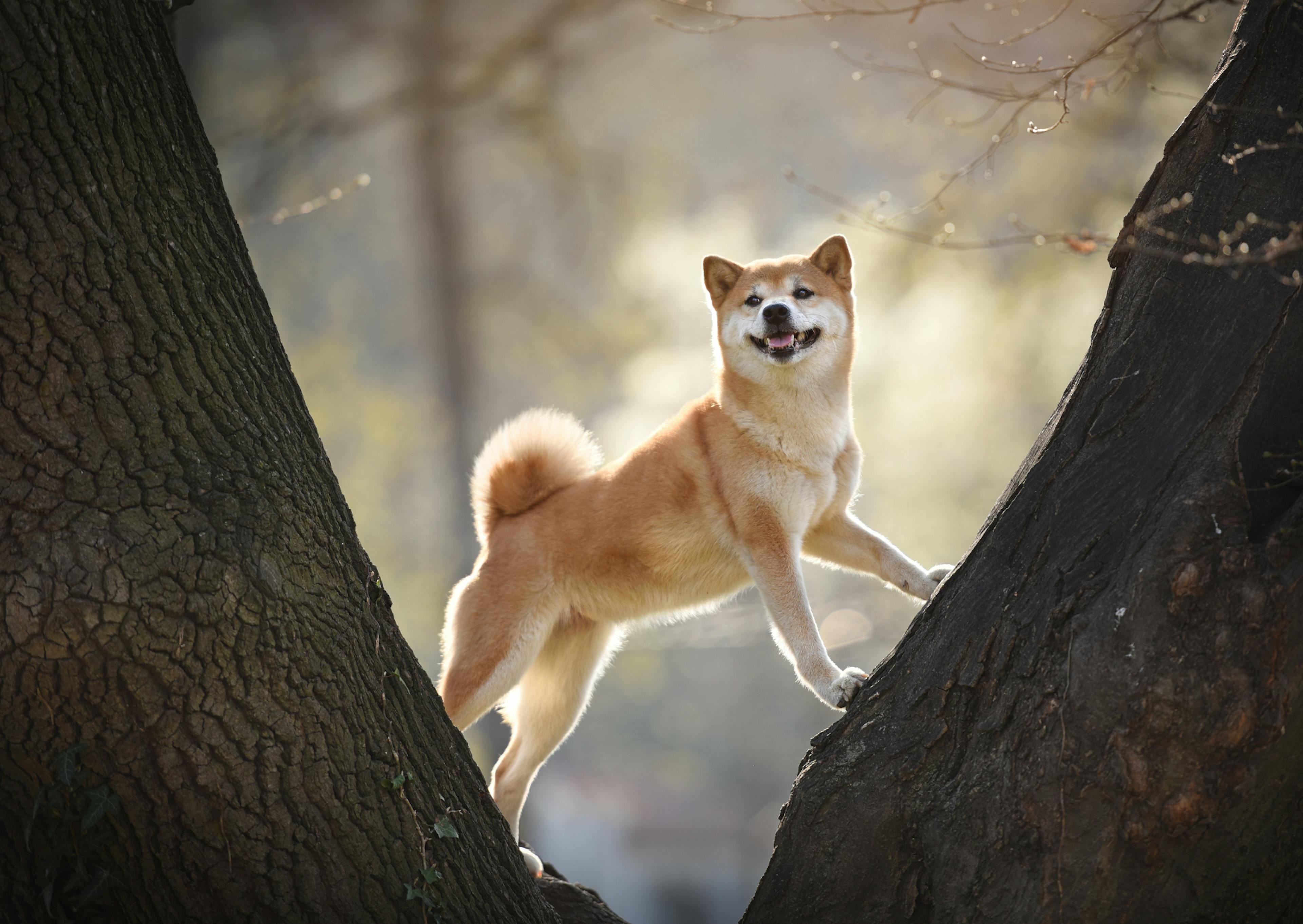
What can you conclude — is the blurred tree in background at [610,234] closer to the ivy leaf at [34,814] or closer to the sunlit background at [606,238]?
the sunlit background at [606,238]

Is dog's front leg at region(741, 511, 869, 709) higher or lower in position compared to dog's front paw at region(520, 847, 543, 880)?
higher

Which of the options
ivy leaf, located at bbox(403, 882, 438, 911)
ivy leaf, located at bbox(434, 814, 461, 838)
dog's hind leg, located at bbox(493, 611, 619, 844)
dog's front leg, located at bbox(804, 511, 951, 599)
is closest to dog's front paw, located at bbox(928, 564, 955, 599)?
dog's front leg, located at bbox(804, 511, 951, 599)

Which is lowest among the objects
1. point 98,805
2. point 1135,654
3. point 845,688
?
point 98,805

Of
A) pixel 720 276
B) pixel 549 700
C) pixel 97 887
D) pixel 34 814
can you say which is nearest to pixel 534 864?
pixel 549 700

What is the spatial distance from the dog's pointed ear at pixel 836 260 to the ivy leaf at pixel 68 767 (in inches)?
132

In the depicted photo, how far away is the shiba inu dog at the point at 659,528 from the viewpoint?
384 centimetres

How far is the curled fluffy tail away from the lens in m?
4.18

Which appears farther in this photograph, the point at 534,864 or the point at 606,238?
the point at 606,238

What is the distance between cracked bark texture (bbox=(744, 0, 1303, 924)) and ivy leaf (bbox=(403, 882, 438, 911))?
77cm

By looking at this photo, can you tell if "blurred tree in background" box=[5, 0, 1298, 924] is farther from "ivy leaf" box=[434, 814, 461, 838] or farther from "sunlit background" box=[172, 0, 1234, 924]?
"ivy leaf" box=[434, 814, 461, 838]

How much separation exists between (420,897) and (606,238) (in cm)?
1020

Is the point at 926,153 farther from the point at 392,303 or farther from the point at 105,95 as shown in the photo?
the point at 105,95

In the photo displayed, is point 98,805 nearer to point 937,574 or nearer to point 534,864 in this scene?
point 534,864

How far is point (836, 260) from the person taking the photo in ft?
14.7
